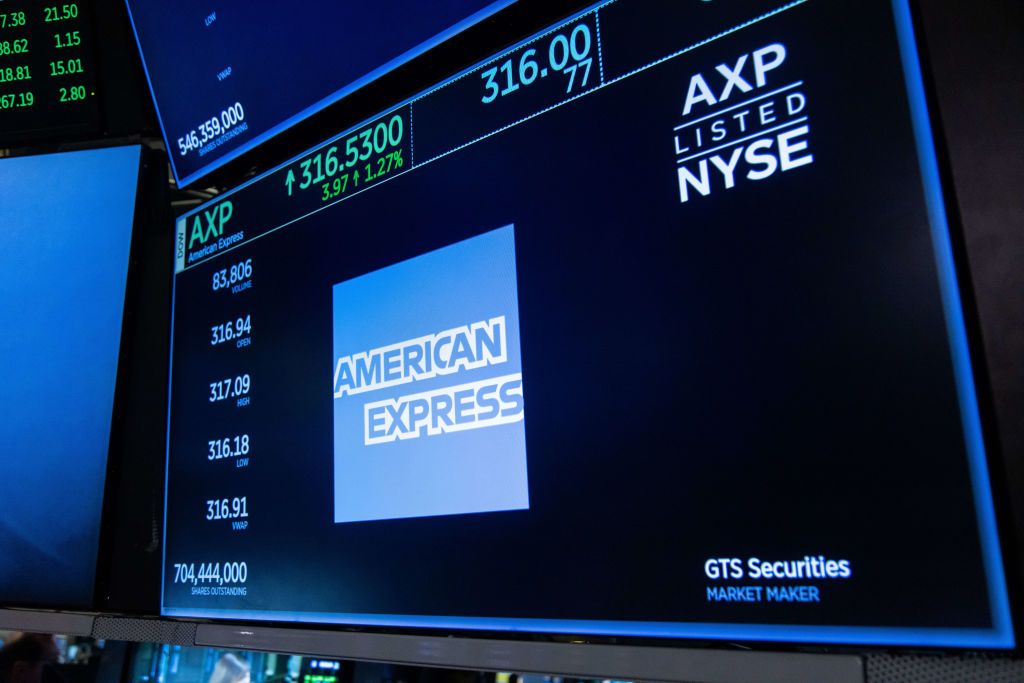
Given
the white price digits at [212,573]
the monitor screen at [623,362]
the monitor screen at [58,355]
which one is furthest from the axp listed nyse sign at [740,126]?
the monitor screen at [58,355]

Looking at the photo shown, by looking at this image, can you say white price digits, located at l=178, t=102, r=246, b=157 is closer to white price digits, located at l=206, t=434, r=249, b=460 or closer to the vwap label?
the vwap label

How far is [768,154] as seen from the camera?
117cm

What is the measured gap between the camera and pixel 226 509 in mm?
1810

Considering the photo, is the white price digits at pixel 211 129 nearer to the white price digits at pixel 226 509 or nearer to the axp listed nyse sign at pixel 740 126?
the white price digits at pixel 226 509

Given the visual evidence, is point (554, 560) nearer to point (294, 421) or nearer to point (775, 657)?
point (775, 657)

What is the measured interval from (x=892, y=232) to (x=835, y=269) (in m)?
0.08

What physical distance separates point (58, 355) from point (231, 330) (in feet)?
1.98

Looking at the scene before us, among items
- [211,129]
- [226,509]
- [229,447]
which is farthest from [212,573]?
[211,129]

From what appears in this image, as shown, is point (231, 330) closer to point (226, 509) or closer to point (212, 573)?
point (226, 509)

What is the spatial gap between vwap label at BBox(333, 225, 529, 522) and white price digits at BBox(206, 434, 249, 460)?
28 centimetres

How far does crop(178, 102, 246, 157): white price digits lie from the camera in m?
2.05

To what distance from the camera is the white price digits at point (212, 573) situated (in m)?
1.75

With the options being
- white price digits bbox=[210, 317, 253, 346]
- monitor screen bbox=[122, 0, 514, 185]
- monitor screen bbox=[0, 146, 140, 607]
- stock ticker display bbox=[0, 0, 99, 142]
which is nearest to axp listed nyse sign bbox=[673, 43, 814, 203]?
monitor screen bbox=[122, 0, 514, 185]

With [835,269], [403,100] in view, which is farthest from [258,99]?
[835,269]
